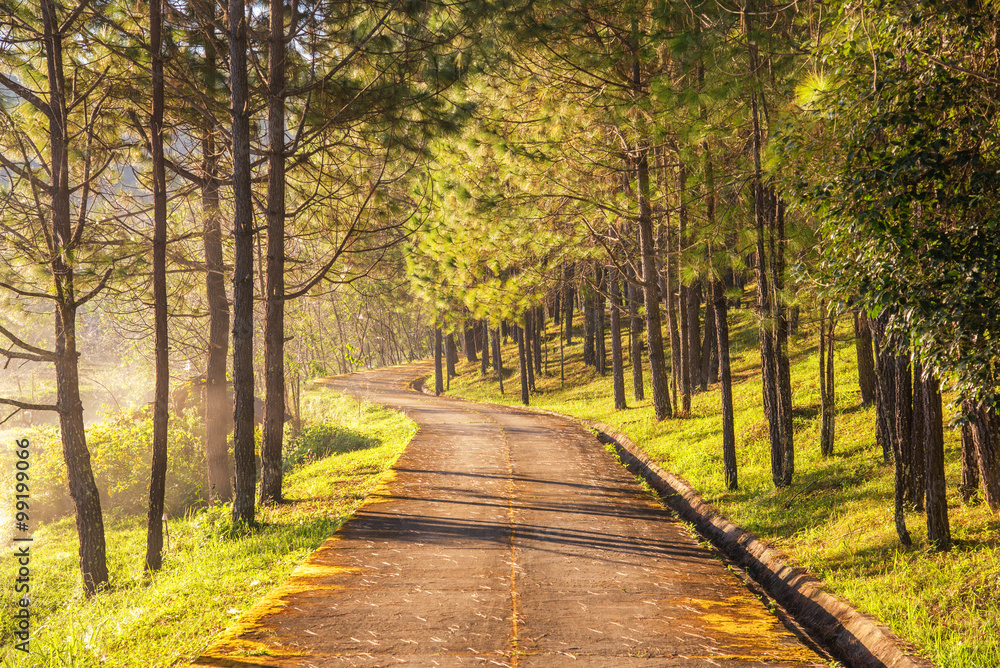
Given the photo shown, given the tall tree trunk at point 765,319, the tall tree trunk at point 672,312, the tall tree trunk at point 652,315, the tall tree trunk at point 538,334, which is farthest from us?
the tall tree trunk at point 538,334

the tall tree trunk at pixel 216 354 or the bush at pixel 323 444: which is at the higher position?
the tall tree trunk at pixel 216 354

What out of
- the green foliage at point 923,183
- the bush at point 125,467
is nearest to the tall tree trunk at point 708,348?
the bush at point 125,467

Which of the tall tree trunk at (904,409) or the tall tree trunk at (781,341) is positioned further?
the tall tree trunk at (781,341)

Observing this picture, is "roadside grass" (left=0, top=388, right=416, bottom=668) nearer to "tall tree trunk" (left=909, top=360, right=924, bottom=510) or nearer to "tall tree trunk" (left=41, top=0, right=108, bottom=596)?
"tall tree trunk" (left=41, top=0, right=108, bottom=596)

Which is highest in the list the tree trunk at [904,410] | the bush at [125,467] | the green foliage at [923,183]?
the green foliage at [923,183]

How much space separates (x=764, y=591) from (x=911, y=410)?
2286 mm

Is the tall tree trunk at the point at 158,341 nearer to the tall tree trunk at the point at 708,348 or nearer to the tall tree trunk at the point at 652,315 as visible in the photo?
the tall tree trunk at the point at 652,315

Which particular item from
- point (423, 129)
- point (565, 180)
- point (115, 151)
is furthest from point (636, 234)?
point (115, 151)

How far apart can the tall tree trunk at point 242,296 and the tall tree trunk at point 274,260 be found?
591 millimetres

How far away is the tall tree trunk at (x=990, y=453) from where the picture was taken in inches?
241

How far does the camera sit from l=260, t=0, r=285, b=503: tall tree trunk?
9.67 meters

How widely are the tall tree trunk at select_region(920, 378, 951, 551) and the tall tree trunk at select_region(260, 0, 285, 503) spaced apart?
807 centimetres

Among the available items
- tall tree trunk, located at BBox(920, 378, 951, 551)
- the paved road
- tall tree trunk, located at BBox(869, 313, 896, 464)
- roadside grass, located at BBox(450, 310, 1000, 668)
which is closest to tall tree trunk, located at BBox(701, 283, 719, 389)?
roadside grass, located at BBox(450, 310, 1000, 668)

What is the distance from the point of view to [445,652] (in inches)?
Answer: 182
